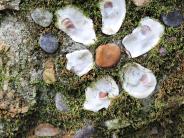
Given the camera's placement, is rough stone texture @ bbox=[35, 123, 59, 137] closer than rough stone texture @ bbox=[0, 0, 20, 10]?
No

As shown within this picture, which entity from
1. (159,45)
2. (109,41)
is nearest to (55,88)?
(109,41)

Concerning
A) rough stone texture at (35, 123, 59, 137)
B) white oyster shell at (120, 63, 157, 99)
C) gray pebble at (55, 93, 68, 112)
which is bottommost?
rough stone texture at (35, 123, 59, 137)

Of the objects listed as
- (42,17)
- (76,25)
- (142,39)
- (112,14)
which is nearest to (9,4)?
(42,17)

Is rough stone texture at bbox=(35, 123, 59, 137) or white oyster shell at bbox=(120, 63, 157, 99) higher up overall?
white oyster shell at bbox=(120, 63, 157, 99)

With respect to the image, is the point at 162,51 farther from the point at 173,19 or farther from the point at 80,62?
A: the point at 80,62

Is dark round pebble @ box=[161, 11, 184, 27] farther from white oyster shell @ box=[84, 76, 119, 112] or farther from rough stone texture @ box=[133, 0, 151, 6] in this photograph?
white oyster shell @ box=[84, 76, 119, 112]

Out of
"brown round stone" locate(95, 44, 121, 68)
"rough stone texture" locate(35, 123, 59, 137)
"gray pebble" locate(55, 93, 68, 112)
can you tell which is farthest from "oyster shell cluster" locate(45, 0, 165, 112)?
"rough stone texture" locate(35, 123, 59, 137)

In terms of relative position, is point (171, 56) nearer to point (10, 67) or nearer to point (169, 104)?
point (169, 104)
